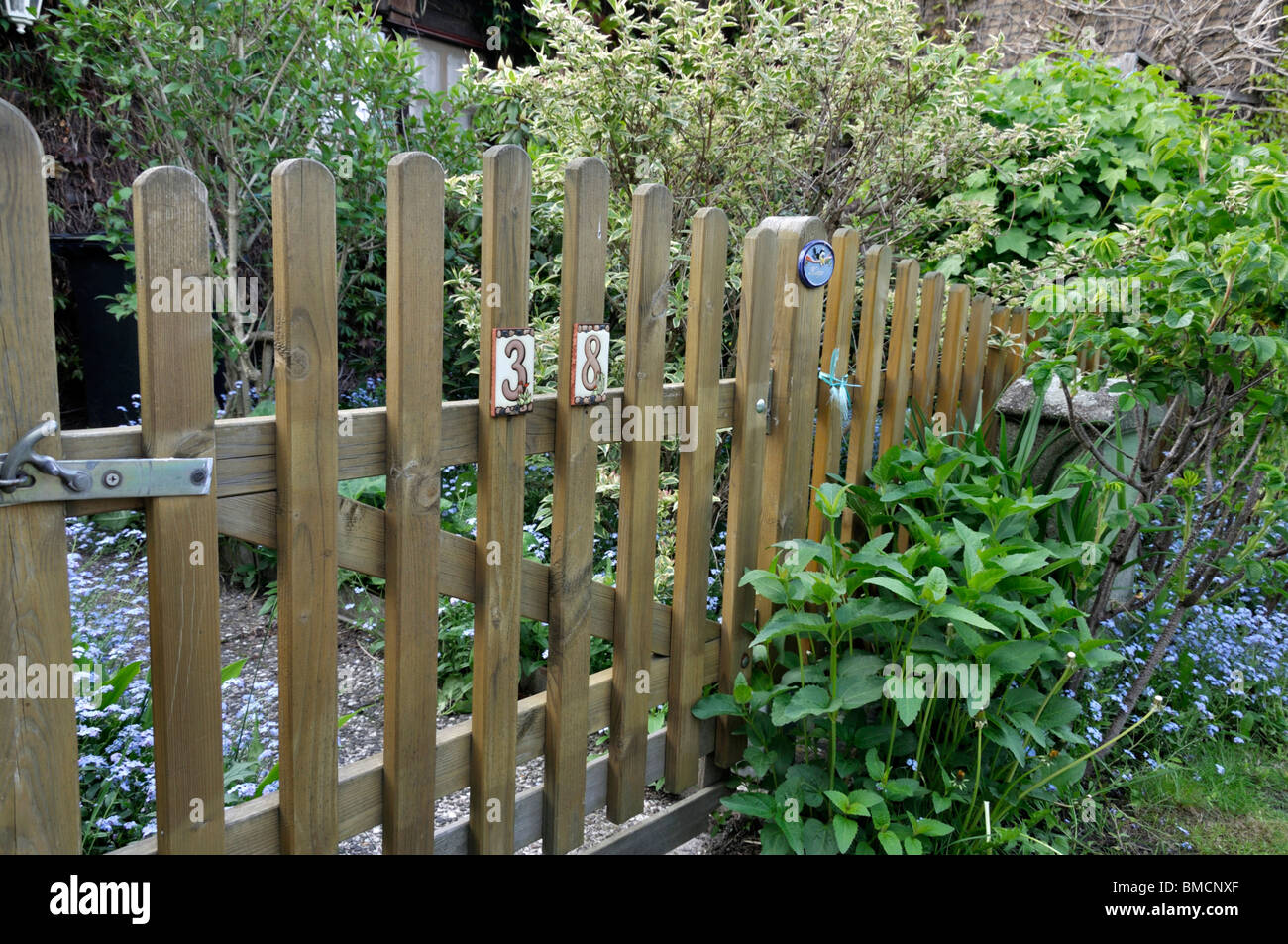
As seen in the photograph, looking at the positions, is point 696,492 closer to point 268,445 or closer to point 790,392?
point 790,392

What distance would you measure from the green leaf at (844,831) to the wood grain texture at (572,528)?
61 cm

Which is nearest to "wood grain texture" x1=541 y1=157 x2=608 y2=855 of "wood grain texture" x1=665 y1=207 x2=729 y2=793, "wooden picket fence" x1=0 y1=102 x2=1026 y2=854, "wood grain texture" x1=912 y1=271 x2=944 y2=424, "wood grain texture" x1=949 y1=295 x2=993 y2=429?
"wooden picket fence" x1=0 y1=102 x2=1026 y2=854

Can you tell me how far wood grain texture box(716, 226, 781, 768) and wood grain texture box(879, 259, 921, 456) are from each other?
1.85 ft

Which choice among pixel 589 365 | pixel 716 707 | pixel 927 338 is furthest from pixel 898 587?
pixel 927 338

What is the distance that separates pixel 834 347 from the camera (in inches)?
109

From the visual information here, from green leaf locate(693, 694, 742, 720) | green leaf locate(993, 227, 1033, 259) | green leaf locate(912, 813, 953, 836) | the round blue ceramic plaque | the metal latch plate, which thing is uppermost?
green leaf locate(993, 227, 1033, 259)

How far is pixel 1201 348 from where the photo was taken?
8.66 feet

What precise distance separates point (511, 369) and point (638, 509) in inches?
22.1

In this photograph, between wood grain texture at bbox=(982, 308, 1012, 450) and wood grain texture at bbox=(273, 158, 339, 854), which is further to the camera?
wood grain texture at bbox=(982, 308, 1012, 450)

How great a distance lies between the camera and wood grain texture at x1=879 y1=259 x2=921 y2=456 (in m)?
2.95

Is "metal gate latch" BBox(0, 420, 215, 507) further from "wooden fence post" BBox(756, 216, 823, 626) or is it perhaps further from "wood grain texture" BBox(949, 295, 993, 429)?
"wood grain texture" BBox(949, 295, 993, 429)
